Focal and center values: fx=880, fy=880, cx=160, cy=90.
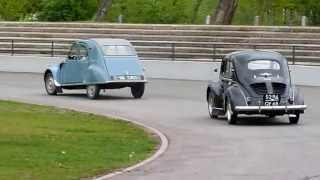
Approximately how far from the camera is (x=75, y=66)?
2978cm

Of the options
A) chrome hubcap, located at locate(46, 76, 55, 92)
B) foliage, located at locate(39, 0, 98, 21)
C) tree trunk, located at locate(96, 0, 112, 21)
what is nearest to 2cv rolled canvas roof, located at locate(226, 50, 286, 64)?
chrome hubcap, located at locate(46, 76, 55, 92)

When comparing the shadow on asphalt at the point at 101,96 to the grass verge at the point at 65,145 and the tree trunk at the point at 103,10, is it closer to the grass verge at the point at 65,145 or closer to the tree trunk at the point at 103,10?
the grass verge at the point at 65,145

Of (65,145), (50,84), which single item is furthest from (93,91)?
(65,145)

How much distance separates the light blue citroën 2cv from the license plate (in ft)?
28.4

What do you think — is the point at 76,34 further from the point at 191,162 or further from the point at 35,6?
the point at 191,162

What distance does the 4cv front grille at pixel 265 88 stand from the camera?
68.9 feet

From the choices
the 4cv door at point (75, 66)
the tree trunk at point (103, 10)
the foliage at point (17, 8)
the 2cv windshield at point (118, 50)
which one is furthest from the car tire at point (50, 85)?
the foliage at point (17, 8)

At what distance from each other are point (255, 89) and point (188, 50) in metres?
21.4

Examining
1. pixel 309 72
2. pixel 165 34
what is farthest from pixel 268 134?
pixel 165 34

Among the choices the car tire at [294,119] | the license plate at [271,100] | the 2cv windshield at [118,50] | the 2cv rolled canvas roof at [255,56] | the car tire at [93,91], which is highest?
the 2cv rolled canvas roof at [255,56]

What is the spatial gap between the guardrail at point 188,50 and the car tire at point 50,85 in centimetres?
1119

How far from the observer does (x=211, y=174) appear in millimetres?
12992

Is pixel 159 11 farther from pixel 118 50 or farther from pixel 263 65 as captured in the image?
pixel 263 65

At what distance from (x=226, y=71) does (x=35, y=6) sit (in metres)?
50.1
